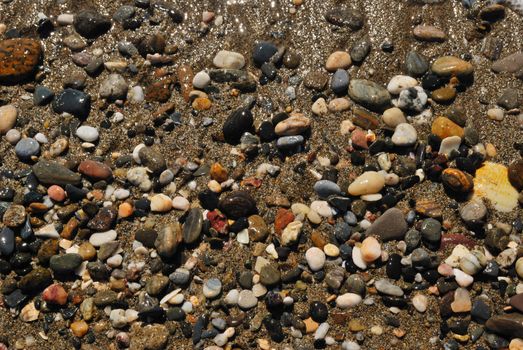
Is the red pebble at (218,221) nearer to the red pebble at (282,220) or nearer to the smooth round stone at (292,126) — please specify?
the red pebble at (282,220)

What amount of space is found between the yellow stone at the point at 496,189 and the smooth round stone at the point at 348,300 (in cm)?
112

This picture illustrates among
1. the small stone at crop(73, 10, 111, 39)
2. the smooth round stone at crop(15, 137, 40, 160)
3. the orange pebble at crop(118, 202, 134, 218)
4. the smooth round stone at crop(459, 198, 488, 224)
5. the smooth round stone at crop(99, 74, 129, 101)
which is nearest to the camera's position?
the smooth round stone at crop(459, 198, 488, 224)

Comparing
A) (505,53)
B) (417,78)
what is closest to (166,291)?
(417,78)

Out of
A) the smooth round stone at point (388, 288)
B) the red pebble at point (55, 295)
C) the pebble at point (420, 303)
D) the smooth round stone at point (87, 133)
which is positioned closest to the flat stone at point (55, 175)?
the smooth round stone at point (87, 133)

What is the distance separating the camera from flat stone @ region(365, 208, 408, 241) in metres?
3.75

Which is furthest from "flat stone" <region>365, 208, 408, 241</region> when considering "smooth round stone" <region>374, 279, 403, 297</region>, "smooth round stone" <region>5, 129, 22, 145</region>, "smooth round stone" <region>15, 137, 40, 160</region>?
"smooth round stone" <region>5, 129, 22, 145</region>

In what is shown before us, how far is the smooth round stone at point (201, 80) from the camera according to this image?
407 centimetres

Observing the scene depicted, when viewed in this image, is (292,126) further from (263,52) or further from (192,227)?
(192,227)

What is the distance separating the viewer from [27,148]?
3959mm

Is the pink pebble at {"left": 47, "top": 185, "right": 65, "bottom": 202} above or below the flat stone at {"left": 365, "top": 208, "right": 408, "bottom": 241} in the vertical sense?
above

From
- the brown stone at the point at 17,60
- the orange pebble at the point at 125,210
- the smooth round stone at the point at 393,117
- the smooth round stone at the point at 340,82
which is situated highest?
the brown stone at the point at 17,60

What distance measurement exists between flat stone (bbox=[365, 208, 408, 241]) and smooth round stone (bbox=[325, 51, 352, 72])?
115 centimetres

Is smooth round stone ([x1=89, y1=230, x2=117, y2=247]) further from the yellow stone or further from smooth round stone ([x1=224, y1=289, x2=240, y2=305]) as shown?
the yellow stone

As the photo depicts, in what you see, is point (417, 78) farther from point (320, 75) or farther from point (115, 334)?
point (115, 334)
